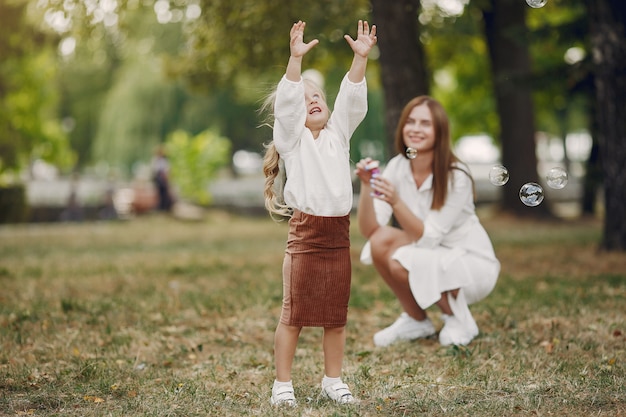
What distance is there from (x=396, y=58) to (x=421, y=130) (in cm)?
396

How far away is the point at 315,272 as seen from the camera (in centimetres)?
405

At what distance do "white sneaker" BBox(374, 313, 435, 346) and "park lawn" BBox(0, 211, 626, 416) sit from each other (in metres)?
0.09

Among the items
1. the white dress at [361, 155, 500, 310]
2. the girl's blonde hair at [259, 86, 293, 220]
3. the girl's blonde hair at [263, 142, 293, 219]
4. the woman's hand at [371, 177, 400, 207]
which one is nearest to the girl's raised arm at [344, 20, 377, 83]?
the girl's blonde hair at [259, 86, 293, 220]

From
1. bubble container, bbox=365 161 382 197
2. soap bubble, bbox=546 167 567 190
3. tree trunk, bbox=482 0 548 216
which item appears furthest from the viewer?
tree trunk, bbox=482 0 548 216

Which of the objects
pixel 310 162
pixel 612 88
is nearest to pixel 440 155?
pixel 310 162

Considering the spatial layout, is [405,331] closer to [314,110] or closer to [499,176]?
[499,176]

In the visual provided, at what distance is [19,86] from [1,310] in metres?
16.8

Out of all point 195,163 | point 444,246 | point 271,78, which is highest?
point 271,78

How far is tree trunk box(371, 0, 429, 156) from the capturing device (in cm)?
899

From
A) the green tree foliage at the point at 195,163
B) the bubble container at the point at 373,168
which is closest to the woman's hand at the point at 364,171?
the bubble container at the point at 373,168

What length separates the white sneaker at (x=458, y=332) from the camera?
5.44 metres

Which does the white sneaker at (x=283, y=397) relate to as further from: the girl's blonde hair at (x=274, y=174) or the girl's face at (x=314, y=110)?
the girl's face at (x=314, y=110)

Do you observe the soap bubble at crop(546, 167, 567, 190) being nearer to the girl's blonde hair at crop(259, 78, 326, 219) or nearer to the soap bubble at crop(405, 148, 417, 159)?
the soap bubble at crop(405, 148, 417, 159)

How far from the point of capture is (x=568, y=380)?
4.43 m
